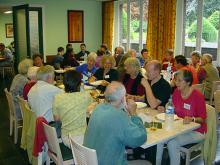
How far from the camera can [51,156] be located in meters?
2.64

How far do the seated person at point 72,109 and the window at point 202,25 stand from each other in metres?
5.35

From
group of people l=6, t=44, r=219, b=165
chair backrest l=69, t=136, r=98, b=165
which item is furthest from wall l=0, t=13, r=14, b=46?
chair backrest l=69, t=136, r=98, b=165

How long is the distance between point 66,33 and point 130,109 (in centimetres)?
831

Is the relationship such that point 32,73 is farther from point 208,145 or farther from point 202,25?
point 202,25

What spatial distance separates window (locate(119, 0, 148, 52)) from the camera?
918 cm

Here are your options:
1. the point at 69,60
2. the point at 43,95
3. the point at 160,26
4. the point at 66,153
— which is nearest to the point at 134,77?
the point at 43,95

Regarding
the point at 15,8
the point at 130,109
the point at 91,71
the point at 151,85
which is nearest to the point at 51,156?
the point at 130,109

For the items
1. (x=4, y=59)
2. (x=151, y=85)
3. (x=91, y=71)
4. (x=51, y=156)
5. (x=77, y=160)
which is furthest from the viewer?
(x=4, y=59)

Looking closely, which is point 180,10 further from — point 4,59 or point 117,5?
point 4,59

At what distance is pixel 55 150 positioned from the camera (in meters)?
2.41

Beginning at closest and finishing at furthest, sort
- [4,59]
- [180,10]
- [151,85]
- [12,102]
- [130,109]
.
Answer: [130,109] → [151,85] → [12,102] → [180,10] → [4,59]

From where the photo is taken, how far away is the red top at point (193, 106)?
2.73 m

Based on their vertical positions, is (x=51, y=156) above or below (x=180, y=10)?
below

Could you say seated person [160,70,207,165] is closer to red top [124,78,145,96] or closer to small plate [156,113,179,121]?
small plate [156,113,179,121]
